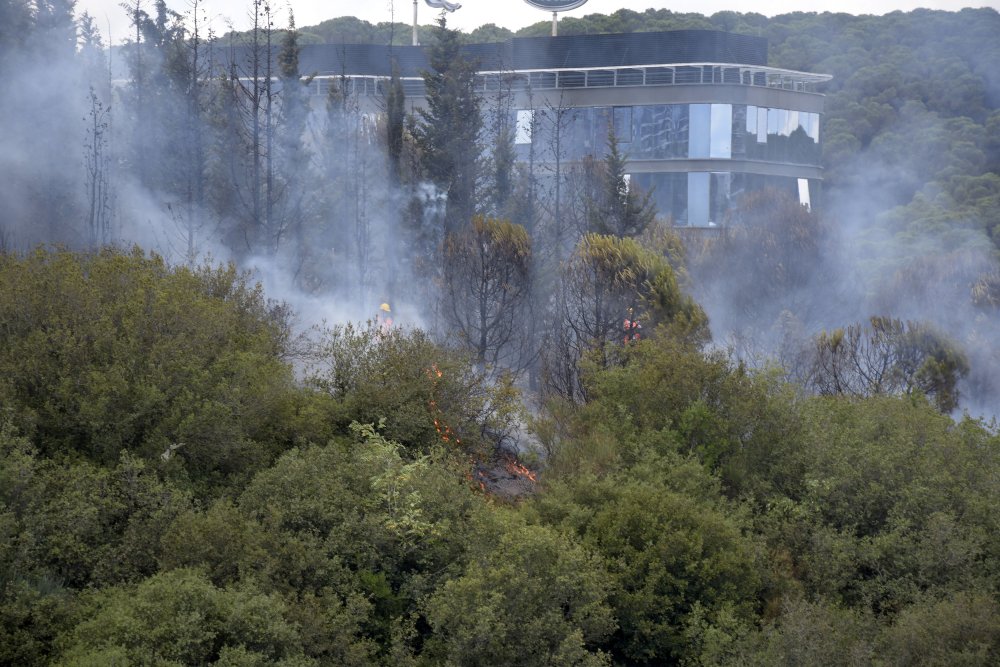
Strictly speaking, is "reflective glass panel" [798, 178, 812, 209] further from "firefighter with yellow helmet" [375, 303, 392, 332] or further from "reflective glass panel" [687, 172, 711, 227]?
"firefighter with yellow helmet" [375, 303, 392, 332]

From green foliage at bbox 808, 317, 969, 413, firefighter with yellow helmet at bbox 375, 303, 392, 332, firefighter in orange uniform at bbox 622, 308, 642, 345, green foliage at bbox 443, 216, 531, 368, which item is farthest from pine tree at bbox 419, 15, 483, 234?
green foliage at bbox 808, 317, 969, 413

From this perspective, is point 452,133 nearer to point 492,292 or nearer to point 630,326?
point 492,292

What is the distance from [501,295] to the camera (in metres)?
28.1

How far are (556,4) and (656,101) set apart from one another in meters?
8.30

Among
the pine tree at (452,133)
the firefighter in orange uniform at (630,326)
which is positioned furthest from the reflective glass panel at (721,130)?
the firefighter in orange uniform at (630,326)

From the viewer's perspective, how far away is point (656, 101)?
5062cm

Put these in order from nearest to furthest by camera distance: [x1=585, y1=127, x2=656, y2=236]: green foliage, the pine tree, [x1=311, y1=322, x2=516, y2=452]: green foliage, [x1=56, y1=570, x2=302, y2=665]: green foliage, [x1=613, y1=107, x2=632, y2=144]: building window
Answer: [x1=56, y1=570, x2=302, y2=665]: green foliage → [x1=311, y1=322, x2=516, y2=452]: green foliage → [x1=585, y1=127, x2=656, y2=236]: green foliage → the pine tree → [x1=613, y1=107, x2=632, y2=144]: building window

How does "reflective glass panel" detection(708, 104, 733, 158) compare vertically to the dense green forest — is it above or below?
above

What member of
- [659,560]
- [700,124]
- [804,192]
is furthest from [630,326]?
[804,192]

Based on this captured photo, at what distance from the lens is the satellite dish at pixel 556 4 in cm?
5531

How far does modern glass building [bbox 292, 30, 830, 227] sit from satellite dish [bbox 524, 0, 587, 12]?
3.97 meters

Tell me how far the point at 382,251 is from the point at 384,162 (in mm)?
3104

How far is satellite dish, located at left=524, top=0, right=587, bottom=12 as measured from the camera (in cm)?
5531

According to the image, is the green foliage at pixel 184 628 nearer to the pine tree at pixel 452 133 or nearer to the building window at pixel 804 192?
the pine tree at pixel 452 133
